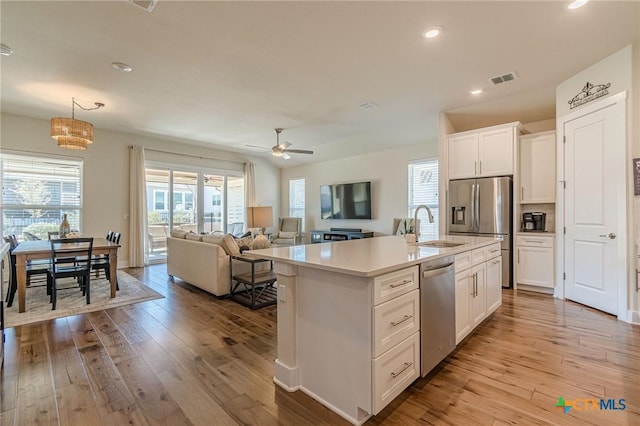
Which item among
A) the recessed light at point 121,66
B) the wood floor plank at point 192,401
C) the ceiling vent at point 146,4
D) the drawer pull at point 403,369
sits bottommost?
the wood floor plank at point 192,401

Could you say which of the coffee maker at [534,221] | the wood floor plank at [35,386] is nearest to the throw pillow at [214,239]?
the wood floor plank at [35,386]

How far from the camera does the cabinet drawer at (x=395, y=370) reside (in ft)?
5.32

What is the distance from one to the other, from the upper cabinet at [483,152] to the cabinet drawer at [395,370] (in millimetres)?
3709

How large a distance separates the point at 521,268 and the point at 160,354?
4782mm

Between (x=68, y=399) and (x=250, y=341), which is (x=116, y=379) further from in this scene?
(x=250, y=341)

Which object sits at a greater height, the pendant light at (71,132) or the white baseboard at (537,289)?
the pendant light at (71,132)

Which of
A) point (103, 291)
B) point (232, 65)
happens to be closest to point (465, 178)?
point (232, 65)

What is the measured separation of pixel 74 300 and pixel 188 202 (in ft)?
12.2

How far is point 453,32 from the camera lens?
275 centimetres

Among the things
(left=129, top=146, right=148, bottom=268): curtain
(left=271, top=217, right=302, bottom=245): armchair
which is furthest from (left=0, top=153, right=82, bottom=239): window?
(left=271, top=217, right=302, bottom=245): armchair

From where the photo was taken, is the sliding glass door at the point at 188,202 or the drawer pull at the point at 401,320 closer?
the drawer pull at the point at 401,320

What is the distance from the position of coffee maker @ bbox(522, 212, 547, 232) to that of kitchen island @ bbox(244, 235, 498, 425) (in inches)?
134

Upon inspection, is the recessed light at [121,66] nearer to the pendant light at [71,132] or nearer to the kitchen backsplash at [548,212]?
the pendant light at [71,132]

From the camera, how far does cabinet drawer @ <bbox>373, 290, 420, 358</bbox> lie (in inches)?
63.8
